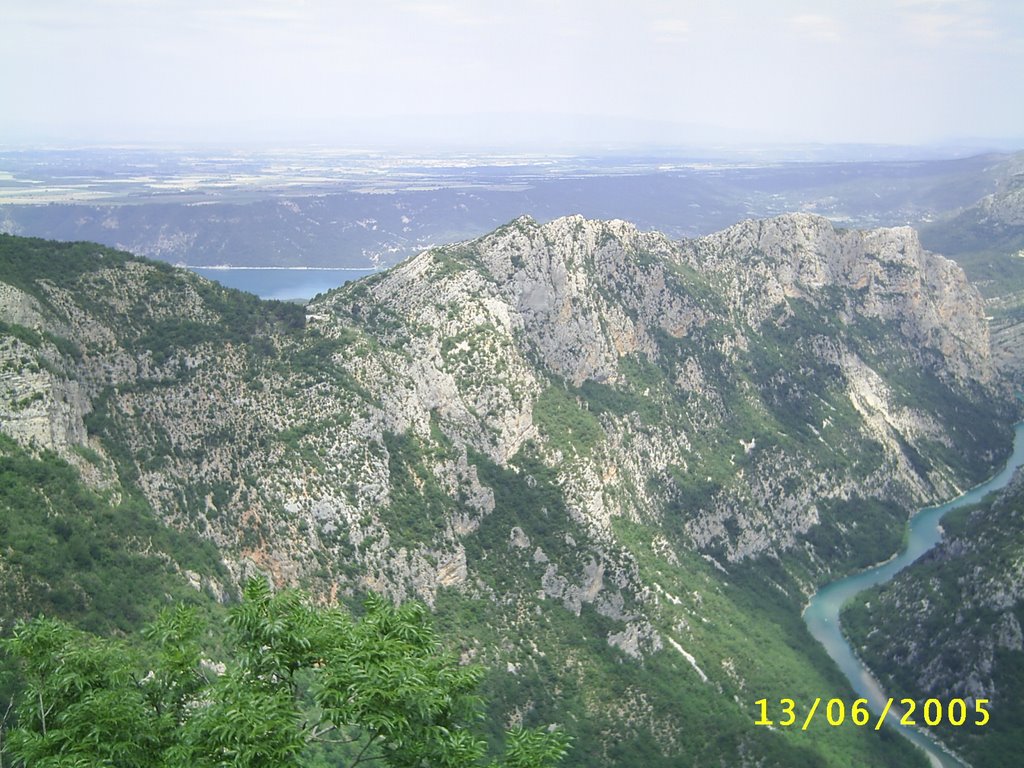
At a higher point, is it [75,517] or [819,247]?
[819,247]

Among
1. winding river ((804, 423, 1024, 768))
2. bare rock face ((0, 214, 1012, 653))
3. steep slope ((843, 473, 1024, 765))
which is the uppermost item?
bare rock face ((0, 214, 1012, 653))

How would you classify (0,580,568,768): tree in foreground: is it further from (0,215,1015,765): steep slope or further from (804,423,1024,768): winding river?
(804,423,1024,768): winding river

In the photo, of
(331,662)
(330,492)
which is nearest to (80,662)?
(331,662)

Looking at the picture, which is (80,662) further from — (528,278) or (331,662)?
(528,278)

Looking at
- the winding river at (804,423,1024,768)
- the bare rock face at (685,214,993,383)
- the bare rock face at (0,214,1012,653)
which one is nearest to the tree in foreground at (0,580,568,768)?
the bare rock face at (0,214,1012,653)

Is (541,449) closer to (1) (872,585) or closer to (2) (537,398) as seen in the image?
(2) (537,398)

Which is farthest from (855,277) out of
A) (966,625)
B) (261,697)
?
(261,697)
